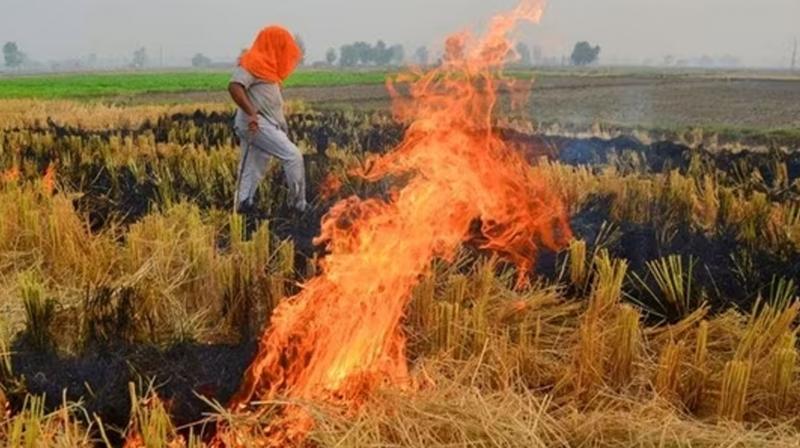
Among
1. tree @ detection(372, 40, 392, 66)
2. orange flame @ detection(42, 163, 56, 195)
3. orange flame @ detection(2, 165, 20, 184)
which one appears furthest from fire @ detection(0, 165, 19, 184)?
tree @ detection(372, 40, 392, 66)

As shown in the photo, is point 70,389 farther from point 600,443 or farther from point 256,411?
point 600,443

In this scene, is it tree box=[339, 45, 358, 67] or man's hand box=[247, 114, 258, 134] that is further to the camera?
tree box=[339, 45, 358, 67]

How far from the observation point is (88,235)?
215 inches

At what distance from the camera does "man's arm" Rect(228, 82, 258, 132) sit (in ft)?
22.0

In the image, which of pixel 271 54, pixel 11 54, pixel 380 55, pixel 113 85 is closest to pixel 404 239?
pixel 271 54

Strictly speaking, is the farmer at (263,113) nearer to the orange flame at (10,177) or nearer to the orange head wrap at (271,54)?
the orange head wrap at (271,54)

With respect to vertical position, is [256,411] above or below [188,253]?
below

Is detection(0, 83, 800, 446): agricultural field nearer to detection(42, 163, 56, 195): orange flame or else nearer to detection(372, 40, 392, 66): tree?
detection(42, 163, 56, 195): orange flame

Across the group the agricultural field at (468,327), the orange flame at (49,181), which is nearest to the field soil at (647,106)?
the orange flame at (49,181)

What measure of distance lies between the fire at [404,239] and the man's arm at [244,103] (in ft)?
3.48

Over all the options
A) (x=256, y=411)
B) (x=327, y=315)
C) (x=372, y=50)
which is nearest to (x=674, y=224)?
(x=327, y=315)

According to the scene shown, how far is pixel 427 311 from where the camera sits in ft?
13.4

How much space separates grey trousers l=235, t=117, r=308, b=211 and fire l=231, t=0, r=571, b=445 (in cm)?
59

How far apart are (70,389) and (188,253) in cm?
150
